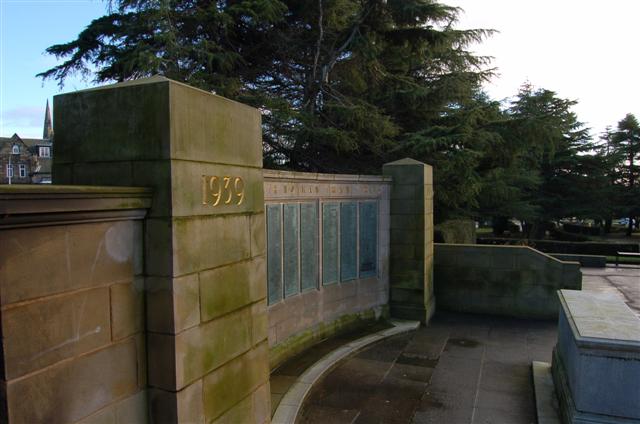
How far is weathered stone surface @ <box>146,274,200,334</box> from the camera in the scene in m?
3.29

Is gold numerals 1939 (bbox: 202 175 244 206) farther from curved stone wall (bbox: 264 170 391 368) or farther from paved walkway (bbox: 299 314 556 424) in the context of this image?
paved walkway (bbox: 299 314 556 424)

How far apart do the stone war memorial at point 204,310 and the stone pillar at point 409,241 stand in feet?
5.24

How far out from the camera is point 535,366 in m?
7.46

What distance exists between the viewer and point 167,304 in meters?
3.29

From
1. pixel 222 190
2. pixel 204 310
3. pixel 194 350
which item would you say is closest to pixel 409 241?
pixel 222 190

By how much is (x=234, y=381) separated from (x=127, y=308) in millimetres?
1266

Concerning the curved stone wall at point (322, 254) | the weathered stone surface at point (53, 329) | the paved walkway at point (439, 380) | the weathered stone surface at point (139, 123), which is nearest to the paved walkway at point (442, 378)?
the paved walkway at point (439, 380)

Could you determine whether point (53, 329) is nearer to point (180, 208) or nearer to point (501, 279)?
point (180, 208)

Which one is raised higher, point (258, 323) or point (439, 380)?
point (258, 323)

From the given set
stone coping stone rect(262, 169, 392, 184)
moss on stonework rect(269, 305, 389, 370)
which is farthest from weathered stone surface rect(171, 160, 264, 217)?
moss on stonework rect(269, 305, 389, 370)

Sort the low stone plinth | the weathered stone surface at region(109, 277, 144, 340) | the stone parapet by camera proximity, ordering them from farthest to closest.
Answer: the stone parapet
the low stone plinth
the weathered stone surface at region(109, 277, 144, 340)

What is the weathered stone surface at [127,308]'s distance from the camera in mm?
3150

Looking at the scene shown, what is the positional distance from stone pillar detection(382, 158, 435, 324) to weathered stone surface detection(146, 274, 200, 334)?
23.8 ft

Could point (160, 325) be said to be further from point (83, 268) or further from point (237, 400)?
point (237, 400)
